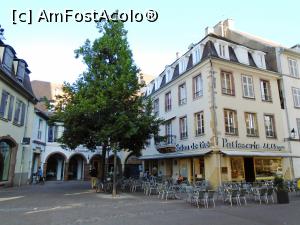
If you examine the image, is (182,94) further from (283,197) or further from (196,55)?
(283,197)

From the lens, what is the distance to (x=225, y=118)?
17031mm

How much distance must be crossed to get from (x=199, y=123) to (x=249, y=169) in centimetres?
461

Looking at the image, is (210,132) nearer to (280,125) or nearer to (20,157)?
(280,125)

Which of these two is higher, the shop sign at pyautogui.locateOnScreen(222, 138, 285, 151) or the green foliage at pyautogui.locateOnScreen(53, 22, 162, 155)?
the green foliage at pyautogui.locateOnScreen(53, 22, 162, 155)

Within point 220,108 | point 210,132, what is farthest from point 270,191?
point 220,108

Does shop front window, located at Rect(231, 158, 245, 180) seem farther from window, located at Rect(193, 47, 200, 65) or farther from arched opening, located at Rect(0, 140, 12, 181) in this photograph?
arched opening, located at Rect(0, 140, 12, 181)

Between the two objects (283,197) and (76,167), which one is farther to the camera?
(76,167)

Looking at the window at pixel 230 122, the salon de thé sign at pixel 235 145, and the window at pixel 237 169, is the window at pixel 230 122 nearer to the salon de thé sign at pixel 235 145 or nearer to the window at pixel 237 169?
the salon de thé sign at pixel 235 145

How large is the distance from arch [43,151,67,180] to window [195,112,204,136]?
1710cm

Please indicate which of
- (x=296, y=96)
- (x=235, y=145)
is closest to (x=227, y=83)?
(x=235, y=145)

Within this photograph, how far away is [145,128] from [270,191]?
698 centimetres

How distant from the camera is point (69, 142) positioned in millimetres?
15086

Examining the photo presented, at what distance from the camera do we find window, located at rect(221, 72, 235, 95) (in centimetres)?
1769

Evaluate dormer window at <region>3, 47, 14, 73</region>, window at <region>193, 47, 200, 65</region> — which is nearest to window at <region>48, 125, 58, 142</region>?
dormer window at <region>3, 47, 14, 73</region>
